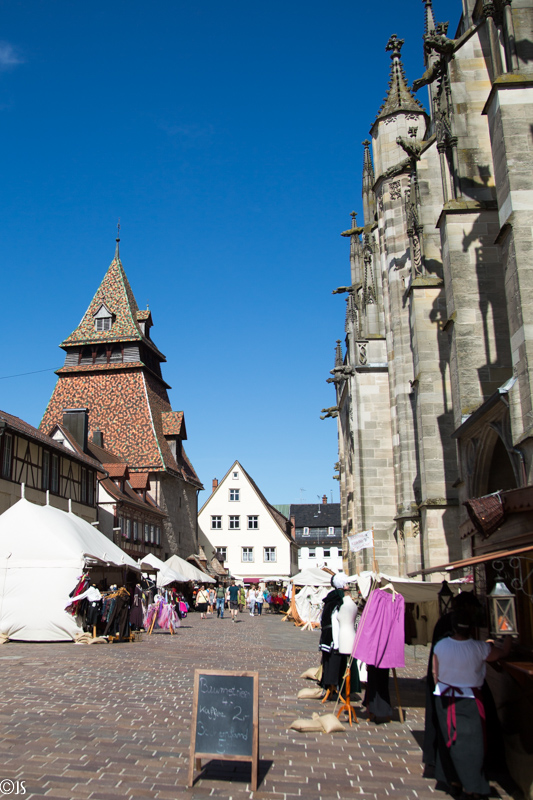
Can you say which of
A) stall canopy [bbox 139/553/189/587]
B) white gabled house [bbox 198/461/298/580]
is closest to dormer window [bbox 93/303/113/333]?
Answer: white gabled house [bbox 198/461/298/580]

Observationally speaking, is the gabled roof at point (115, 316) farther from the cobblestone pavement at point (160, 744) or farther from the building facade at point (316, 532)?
the cobblestone pavement at point (160, 744)

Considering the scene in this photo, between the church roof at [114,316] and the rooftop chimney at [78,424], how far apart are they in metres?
12.5

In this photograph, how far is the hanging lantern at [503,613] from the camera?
5328mm

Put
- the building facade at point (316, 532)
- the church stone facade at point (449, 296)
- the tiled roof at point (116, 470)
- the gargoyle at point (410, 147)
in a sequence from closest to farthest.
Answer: the church stone facade at point (449, 296) → the gargoyle at point (410, 147) → the tiled roof at point (116, 470) → the building facade at point (316, 532)

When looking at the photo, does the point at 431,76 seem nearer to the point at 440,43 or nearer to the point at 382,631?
the point at 440,43

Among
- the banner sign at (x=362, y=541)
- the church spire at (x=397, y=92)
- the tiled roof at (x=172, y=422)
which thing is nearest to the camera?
the banner sign at (x=362, y=541)

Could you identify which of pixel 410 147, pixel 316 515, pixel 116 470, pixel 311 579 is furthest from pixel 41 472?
pixel 316 515

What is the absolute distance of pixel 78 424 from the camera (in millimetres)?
39938

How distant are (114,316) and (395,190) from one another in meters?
33.2

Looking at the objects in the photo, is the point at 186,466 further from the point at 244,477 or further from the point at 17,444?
the point at 17,444

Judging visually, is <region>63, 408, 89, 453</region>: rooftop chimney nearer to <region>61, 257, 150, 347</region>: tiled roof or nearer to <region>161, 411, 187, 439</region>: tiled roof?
<region>161, 411, 187, 439</region>: tiled roof

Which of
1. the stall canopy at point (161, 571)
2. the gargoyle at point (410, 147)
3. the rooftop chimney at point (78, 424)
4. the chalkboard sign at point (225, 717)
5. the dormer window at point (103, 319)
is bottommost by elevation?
the chalkboard sign at point (225, 717)

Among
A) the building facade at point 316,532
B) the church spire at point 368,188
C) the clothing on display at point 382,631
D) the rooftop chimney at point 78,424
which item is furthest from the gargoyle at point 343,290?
the building facade at point 316,532

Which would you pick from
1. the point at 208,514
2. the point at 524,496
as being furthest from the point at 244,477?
the point at 524,496
